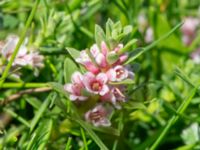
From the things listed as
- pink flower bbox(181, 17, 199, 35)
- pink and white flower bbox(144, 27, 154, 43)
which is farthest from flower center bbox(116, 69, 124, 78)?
pink flower bbox(181, 17, 199, 35)

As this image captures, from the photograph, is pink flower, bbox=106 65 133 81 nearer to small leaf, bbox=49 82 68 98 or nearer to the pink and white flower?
small leaf, bbox=49 82 68 98

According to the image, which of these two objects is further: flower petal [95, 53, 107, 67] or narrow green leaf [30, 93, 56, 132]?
narrow green leaf [30, 93, 56, 132]

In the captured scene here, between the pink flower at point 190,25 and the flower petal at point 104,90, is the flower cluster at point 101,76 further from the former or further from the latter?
the pink flower at point 190,25

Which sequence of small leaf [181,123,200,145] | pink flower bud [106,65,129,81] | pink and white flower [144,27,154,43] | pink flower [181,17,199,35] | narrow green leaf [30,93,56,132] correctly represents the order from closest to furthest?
pink flower bud [106,65,129,81], narrow green leaf [30,93,56,132], small leaf [181,123,200,145], pink and white flower [144,27,154,43], pink flower [181,17,199,35]

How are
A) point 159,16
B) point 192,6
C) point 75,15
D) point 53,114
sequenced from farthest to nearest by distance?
1. point 192,6
2. point 159,16
3. point 75,15
4. point 53,114

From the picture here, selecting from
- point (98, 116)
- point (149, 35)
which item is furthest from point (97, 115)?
point (149, 35)

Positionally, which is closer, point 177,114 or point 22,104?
point 177,114

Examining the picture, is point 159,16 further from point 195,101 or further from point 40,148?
point 40,148

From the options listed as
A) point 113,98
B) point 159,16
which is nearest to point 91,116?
point 113,98
